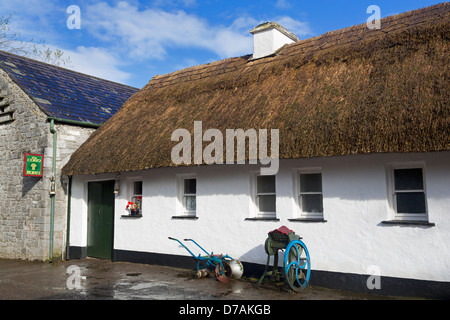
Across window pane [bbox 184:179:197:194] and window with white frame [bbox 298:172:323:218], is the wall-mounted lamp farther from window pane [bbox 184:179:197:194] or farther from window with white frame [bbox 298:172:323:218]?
window with white frame [bbox 298:172:323:218]

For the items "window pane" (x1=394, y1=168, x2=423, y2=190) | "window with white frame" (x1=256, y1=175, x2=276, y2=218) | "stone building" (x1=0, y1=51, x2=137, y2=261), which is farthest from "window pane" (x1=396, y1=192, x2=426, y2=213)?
"stone building" (x1=0, y1=51, x2=137, y2=261)

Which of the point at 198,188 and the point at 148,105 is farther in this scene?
the point at 148,105

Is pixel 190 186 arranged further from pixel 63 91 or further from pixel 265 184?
pixel 63 91

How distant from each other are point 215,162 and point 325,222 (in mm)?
2422

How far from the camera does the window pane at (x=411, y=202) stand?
6.73 m

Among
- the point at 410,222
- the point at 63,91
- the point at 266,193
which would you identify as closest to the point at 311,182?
the point at 266,193

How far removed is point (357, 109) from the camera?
704 centimetres

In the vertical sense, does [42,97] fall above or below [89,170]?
above

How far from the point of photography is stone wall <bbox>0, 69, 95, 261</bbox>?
11.2 m

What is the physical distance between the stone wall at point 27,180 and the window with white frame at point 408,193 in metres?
8.89

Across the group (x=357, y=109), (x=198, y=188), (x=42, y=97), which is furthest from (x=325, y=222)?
(x=42, y=97)

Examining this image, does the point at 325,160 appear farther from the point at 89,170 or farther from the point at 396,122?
the point at 89,170

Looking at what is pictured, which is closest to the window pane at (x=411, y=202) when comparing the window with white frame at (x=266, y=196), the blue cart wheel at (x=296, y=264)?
the blue cart wheel at (x=296, y=264)
